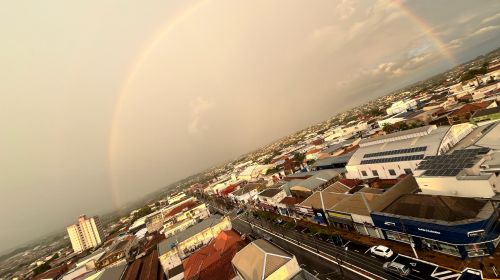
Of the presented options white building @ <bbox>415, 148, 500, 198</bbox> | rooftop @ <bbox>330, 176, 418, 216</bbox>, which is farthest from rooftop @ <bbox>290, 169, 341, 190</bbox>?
white building @ <bbox>415, 148, 500, 198</bbox>

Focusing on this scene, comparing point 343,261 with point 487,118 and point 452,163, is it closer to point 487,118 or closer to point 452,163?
point 452,163

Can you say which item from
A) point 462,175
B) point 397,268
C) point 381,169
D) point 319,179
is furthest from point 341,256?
point 319,179

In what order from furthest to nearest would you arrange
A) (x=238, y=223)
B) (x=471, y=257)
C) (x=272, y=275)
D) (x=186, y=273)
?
1. (x=238, y=223)
2. (x=186, y=273)
3. (x=272, y=275)
4. (x=471, y=257)

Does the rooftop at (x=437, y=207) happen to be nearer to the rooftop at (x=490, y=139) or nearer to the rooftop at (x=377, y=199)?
the rooftop at (x=377, y=199)

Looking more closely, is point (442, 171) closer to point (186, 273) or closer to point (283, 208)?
point (283, 208)

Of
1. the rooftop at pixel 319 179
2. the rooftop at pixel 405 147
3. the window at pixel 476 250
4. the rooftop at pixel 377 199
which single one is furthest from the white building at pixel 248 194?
the window at pixel 476 250

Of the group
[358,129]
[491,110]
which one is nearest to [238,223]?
[491,110]
